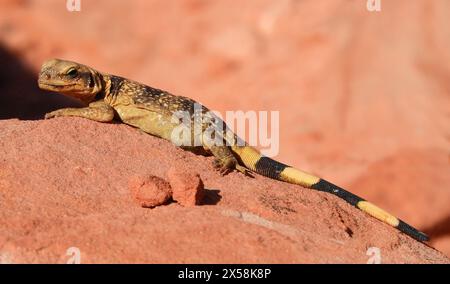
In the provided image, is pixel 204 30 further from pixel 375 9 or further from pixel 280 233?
pixel 280 233

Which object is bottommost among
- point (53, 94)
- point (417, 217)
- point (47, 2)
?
point (417, 217)

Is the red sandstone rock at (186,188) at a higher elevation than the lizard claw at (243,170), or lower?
higher

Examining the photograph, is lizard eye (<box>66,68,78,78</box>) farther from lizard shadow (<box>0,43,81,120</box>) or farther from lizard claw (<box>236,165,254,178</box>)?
lizard shadow (<box>0,43,81,120</box>)

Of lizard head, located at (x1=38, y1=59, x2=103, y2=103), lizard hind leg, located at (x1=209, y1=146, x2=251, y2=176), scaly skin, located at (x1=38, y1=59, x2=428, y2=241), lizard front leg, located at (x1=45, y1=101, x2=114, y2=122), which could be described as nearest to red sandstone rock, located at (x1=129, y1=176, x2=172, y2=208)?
lizard hind leg, located at (x1=209, y1=146, x2=251, y2=176)

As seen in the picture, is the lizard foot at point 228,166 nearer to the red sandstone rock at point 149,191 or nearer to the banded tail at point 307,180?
the banded tail at point 307,180

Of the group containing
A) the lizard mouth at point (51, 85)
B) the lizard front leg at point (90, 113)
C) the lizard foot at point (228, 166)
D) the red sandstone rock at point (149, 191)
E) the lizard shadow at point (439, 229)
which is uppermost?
the lizard mouth at point (51, 85)

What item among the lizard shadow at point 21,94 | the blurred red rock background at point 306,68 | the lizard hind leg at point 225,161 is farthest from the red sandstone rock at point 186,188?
the lizard shadow at point 21,94

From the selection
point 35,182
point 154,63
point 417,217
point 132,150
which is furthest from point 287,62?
point 35,182
